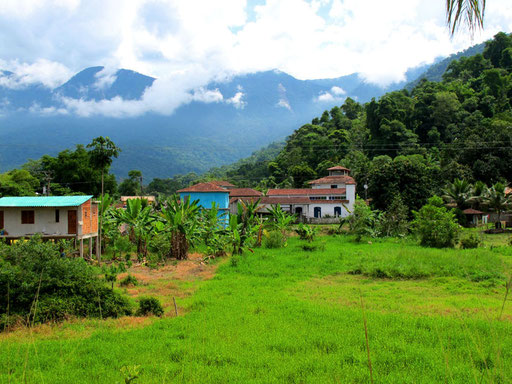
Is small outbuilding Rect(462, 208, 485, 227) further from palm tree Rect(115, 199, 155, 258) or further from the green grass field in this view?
palm tree Rect(115, 199, 155, 258)

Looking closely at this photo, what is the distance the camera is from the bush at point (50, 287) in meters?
8.98

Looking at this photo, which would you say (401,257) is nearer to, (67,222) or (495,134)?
(67,222)

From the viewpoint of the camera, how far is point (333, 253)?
63.4ft

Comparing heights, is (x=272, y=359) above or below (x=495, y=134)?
below

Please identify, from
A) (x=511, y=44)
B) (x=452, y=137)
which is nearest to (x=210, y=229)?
(x=452, y=137)

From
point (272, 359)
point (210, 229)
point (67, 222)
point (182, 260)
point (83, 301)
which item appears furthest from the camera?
point (210, 229)

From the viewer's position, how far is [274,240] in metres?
22.5

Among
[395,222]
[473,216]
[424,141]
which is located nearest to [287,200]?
[395,222]

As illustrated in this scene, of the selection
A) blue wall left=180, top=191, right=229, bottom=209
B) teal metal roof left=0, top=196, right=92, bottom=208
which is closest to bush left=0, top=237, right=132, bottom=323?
teal metal roof left=0, top=196, right=92, bottom=208

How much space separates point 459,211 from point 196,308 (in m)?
29.0

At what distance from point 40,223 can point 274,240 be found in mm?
11968

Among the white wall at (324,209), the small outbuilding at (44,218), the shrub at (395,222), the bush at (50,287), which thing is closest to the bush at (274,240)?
the shrub at (395,222)

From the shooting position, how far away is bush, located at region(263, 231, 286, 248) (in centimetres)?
2242

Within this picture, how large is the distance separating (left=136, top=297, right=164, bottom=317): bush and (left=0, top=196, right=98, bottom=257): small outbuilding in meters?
9.54
